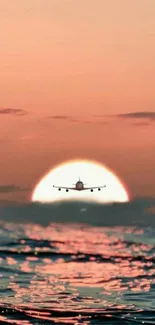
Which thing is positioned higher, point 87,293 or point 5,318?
point 87,293

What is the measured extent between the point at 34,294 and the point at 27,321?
1181 inches

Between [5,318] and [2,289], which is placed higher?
[2,289]

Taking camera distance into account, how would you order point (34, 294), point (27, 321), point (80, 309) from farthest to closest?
point (34, 294) → point (80, 309) → point (27, 321)

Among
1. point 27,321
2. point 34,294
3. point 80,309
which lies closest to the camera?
point 27,321

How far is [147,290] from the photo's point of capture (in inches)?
7510

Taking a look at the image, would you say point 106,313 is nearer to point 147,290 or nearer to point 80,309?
point 80,309

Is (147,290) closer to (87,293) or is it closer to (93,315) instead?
(87,293)

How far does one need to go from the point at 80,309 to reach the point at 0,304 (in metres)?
14.9

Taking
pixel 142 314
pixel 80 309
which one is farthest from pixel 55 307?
pixel 142 314

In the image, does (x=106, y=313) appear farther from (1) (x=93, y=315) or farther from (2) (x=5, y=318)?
(2) (x=5, y=318)

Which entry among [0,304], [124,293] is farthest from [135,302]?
[0,304]

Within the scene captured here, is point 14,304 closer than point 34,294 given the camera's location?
Yes

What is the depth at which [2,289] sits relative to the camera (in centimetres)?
19138

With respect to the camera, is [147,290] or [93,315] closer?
[93,315]
